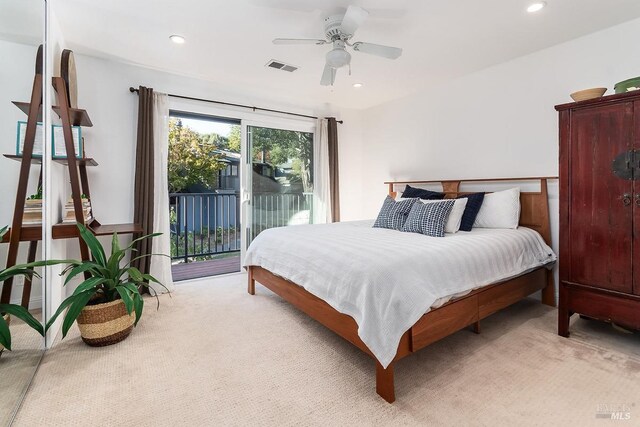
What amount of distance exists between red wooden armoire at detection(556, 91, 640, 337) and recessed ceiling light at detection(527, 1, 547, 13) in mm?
774

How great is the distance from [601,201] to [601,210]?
61 millimetres

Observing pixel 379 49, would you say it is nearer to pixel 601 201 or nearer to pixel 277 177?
pixel 601 201

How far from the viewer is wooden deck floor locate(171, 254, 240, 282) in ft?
13.3

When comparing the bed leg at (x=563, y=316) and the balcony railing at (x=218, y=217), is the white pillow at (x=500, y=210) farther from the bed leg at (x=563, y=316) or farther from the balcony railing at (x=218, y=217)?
the balcony railing at (x=218, y=217)

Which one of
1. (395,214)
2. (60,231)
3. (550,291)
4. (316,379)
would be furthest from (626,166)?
(60,231)

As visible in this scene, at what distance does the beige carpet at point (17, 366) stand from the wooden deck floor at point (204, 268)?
1.76m

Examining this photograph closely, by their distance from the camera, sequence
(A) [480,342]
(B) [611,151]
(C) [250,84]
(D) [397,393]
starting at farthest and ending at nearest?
(C) [250,84]
(A) [480,342]
(B) [611,151]
(D) [397,393]

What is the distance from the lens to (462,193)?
11.3ft

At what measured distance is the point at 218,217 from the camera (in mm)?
5090

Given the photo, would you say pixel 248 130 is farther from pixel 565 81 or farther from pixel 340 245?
pixel 565 81

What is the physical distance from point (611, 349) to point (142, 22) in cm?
422

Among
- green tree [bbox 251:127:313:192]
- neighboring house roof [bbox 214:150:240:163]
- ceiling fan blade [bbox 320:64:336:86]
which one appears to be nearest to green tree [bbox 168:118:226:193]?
neighboring house roof [bbox 214:150:240:163]

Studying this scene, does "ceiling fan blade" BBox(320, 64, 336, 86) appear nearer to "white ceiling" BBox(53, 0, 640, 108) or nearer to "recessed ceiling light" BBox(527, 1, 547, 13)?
"white ceiling" BBox(53, 0, 640, 108)

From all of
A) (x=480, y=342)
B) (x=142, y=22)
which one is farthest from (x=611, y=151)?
(x=142, y=22)
